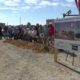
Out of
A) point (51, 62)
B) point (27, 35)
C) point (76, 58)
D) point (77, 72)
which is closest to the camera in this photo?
point (77, 72)

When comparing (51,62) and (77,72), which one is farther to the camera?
(51,62)

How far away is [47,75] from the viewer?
12375 millimetres

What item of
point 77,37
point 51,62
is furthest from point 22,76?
point 51,62

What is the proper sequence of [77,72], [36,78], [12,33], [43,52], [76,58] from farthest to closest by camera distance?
[12,33], [43,52], [76,58], [77,72], [36,78]

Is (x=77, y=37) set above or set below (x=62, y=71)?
above

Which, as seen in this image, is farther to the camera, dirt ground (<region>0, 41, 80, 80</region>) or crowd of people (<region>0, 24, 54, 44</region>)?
crowd of people (<region>0, 24, 54, 44</region>)

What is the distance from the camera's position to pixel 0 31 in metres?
41.0

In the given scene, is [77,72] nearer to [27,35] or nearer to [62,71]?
[62,71]

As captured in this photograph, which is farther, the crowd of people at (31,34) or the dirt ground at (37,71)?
the crowd of people at (31,34)

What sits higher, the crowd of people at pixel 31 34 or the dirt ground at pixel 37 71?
the crowd of people at pixel 31 34

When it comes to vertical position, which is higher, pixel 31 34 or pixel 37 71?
pixel 31 34

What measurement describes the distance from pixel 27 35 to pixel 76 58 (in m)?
16.4

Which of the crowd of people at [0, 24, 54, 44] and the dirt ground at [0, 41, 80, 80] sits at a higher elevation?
the crowd of people at [0, 24, 54, 44]

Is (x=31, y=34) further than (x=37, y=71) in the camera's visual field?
Yes
